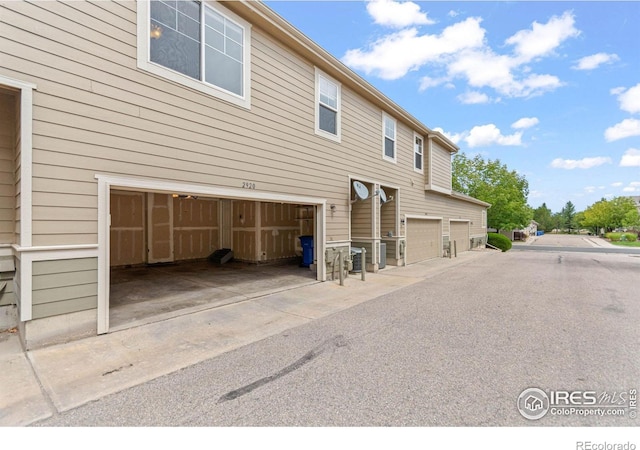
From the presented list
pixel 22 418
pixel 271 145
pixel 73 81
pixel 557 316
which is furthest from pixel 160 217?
pixel 557 316

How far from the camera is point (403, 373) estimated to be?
2.88 metres

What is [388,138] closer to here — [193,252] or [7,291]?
[193,252]

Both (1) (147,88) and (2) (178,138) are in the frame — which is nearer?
(1) (147,88)

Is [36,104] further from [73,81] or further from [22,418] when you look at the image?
[22,418]

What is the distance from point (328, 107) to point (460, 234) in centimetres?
1389

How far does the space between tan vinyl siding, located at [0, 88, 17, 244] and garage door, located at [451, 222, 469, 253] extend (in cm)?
1746

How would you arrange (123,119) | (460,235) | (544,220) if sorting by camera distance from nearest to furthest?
(123,119) → (460,235) → (544,220)

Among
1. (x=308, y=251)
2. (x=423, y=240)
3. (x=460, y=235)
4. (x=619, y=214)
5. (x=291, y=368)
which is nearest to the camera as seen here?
(x=291, y=368)

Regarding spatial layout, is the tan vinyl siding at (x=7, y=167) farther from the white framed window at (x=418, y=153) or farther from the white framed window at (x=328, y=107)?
the white framed window at (x=418, y=153)

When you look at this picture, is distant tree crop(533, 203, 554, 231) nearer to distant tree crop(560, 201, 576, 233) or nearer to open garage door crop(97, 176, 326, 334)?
→ distant tree crop(560, 201, 576, 233)

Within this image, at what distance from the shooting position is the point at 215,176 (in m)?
5.12

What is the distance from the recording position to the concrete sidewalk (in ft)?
7.98

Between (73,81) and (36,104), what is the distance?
0.54 metres

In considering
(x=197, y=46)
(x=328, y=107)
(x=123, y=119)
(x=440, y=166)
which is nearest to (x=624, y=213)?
(x=440, y=166)
